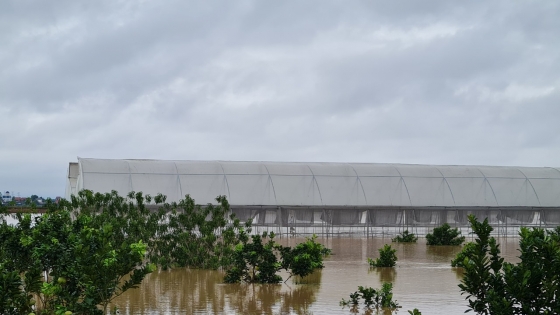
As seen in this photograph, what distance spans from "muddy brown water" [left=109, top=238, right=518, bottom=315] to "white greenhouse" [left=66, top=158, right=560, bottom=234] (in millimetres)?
17629

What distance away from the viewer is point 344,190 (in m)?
47.5

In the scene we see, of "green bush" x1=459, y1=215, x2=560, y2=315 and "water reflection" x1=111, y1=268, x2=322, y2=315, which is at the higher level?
"green bush" x1=459, y1=215, x2=560, y2=315

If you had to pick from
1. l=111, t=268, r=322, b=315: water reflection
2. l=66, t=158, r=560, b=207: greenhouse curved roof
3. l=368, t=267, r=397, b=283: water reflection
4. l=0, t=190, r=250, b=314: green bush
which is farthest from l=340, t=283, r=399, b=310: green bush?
l=66, t=158, r=560, b=207: greenhouse curved roof

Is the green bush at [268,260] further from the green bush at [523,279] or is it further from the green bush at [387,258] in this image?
the green bush at [523,279]

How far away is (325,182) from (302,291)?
93.5 feet

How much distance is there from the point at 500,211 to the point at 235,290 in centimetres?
3407

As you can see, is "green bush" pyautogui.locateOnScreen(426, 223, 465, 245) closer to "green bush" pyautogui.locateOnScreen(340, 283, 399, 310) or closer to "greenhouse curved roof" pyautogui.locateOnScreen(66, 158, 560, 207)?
"greenhouse curved roof" pyautogui.locateOnScreen(66, 158, 560, 207)

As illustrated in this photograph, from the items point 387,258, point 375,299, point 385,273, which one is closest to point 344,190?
point 387,258

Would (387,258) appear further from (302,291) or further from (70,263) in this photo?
(70,263)

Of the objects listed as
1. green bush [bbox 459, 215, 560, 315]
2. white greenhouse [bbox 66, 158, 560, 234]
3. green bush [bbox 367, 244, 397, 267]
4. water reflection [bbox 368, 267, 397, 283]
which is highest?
white greenhouse [bbox 66, 158, 560, 234]

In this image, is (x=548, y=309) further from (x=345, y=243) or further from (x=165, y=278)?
(x=345, y=243)

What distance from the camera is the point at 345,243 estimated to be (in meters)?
39.5

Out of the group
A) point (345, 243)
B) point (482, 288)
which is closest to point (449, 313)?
point (482, 288)

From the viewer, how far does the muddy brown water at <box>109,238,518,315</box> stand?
16.3 metres
